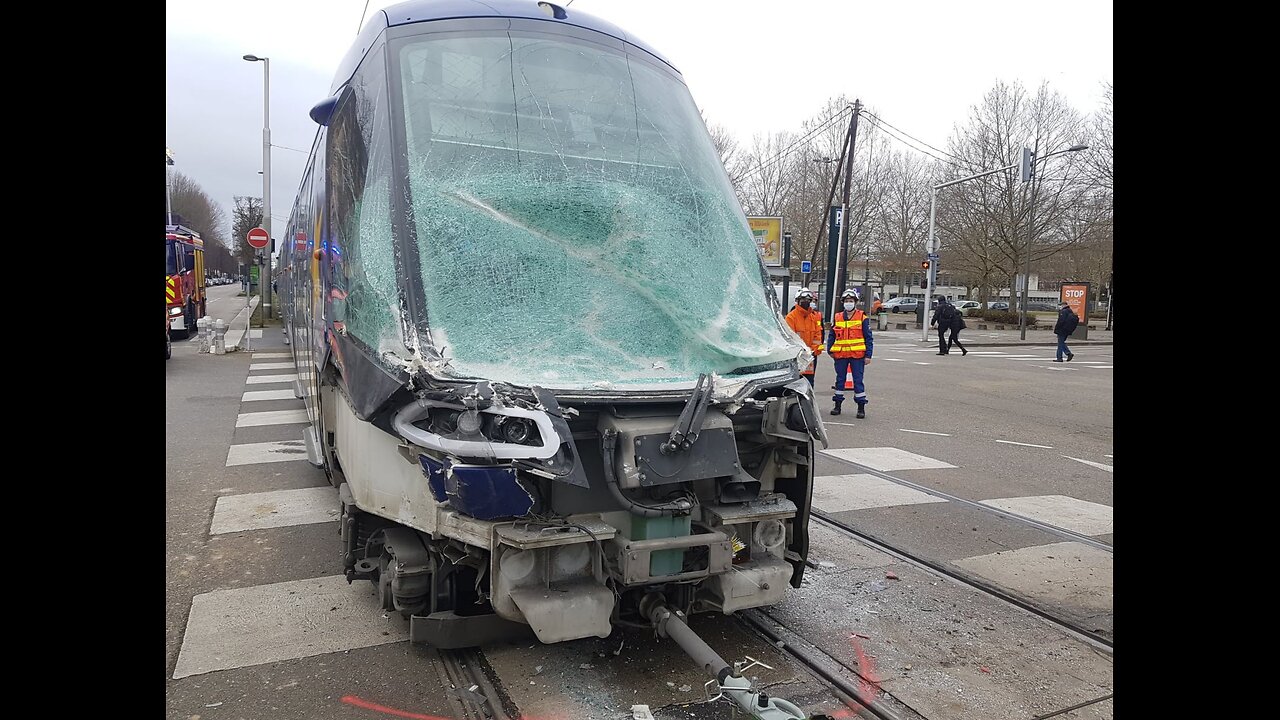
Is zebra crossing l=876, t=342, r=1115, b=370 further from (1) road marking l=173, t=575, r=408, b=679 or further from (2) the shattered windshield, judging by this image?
(1) road marking l=173, t=575, r=408, b=679

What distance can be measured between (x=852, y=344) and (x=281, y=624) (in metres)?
8.48

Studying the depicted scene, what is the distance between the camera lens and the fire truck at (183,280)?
1900cm

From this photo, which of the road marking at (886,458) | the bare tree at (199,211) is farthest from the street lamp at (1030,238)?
the bare tree at (199,211)

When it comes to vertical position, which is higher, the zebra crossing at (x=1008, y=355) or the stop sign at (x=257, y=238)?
the stop sign at (x=257, y=238)

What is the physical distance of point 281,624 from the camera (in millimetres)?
4176

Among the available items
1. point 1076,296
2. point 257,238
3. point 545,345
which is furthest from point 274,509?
point 1076,296

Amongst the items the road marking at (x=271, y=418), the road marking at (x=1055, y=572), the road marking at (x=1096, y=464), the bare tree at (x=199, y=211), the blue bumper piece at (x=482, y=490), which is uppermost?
the bare tree at (x=199, y=211)

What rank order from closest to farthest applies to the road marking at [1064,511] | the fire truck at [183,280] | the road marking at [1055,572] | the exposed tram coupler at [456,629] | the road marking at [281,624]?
the exposed tram coupler at [456,629]
the road marking at [281,624]
the road marking at [1055,572]
the road marking at [1064,511]
the fire truck at [183,280]

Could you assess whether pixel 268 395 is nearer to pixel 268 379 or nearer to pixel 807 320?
pixel 268 379

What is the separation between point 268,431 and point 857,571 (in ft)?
23.7

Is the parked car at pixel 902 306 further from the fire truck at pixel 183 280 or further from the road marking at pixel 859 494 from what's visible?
the road marking at pixel 859 494

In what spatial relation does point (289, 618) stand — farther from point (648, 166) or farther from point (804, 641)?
point (648, 166)

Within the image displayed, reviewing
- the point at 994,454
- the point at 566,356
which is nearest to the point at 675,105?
the point at 566,356

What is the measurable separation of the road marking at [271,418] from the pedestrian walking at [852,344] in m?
7.05
